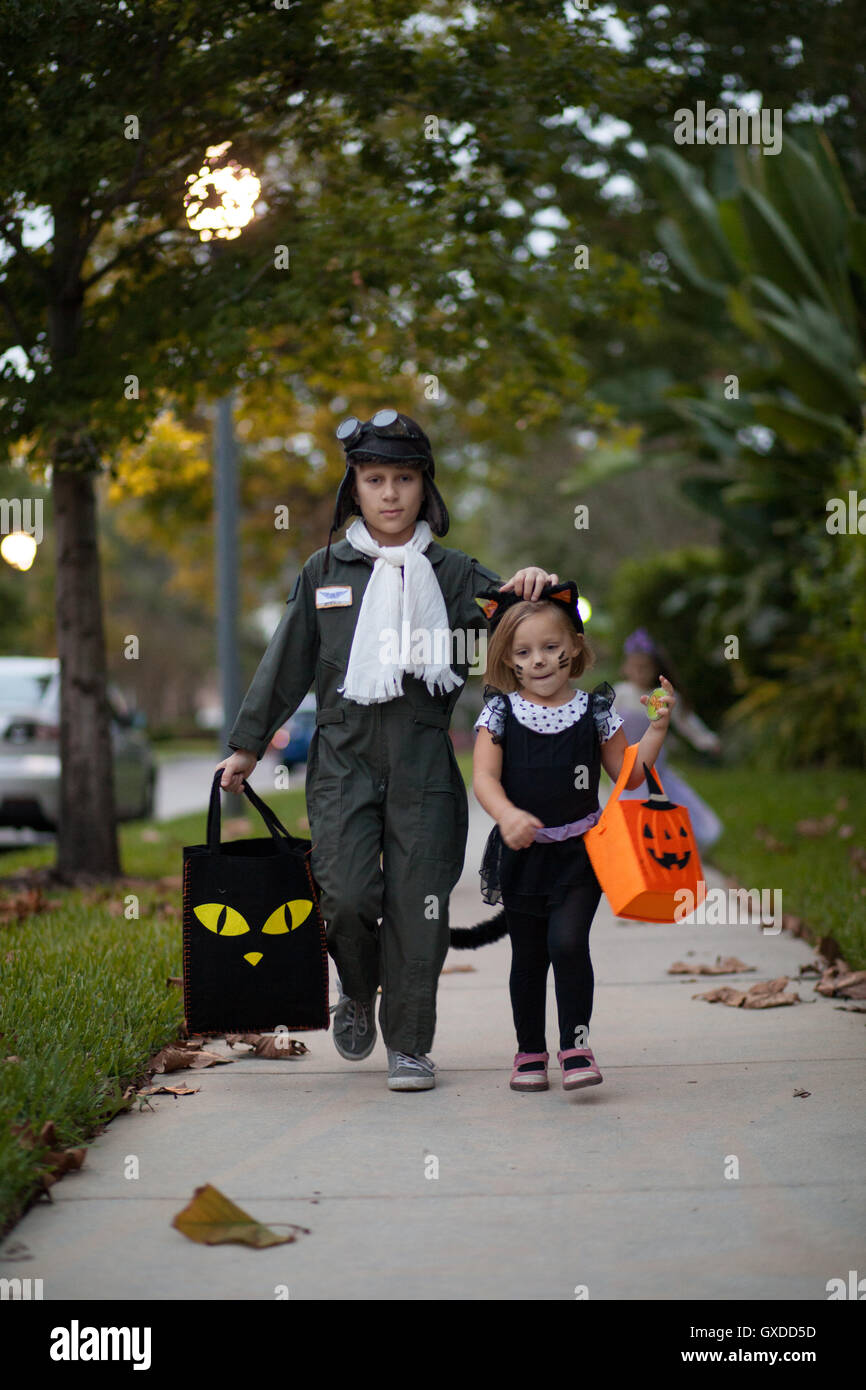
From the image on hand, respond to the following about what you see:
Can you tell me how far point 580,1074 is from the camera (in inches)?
162

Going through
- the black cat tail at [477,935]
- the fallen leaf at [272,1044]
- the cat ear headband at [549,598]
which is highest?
the cat ear headband at [549,598]

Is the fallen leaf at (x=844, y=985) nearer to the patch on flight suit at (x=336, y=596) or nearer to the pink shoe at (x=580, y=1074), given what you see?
the pink shoe at (x=580, y=1074)

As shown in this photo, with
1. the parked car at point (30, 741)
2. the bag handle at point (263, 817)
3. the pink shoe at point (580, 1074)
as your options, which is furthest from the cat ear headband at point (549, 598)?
the parked car at point (30, 741)

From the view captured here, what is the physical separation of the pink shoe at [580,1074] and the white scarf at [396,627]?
1.11m

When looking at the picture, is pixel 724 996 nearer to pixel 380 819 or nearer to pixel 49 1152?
pixel 380 819

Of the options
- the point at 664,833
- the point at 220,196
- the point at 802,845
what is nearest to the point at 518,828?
the point at 664,833

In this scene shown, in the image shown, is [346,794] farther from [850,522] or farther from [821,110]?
[821,110]

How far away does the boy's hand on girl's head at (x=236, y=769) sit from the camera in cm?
439

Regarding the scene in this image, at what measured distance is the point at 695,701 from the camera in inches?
736

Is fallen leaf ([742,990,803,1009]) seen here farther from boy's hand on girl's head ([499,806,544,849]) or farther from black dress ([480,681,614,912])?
boy's hand on girl's head ([499,806,544,849])
